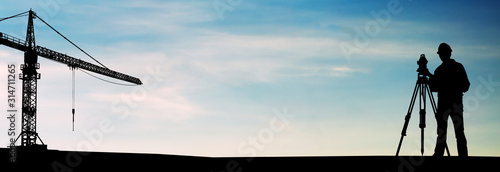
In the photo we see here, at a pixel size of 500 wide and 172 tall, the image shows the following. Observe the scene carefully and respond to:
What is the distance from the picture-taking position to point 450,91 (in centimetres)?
1059

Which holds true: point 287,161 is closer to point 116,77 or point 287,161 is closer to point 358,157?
point 358,157

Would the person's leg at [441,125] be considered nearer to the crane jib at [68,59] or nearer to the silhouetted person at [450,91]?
the silhouetted person at [450,91]

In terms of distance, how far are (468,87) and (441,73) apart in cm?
59

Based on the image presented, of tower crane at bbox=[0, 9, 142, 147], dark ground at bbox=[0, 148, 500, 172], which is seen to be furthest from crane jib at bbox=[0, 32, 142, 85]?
dark ground at bbox=[0, 148, 500, 172]

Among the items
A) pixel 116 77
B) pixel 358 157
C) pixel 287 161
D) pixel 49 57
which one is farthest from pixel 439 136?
pixel 116 77

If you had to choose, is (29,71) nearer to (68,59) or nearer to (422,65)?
(68,59)

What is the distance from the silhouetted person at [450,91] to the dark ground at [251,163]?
562 millimetres

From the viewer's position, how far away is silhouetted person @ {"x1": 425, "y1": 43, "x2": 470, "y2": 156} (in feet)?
34.6

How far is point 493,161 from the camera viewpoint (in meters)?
10.8

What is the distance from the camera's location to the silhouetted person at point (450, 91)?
10.5 m

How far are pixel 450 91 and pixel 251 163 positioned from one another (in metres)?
4.40

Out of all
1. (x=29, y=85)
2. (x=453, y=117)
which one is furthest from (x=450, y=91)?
(x=29, y=85)

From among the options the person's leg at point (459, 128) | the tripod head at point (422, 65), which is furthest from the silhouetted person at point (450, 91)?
the tripod head at point (422, 65)

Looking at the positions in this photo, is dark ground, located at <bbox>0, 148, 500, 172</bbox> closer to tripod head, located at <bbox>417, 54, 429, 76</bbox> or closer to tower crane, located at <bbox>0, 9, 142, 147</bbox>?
tripod head, located at <bbox>417, 54, 429, 76</bbox>
